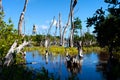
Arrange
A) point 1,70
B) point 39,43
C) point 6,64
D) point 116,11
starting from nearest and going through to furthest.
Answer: point 1,70 → point 6,64 → point 116,11 → point 39,43

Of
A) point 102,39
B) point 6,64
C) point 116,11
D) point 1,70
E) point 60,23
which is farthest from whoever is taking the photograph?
point 60,23

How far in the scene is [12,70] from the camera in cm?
1875

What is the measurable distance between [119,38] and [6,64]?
8.80 meters

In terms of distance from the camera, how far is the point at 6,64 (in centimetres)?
1931

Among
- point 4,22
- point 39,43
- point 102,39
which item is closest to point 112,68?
point 102,39

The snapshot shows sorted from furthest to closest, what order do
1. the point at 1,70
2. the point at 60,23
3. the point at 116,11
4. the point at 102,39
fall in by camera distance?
the point at 60,23, the point at 102,39, the point at 116,11, the point at 1,70

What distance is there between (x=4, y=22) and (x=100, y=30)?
7417 millimetres

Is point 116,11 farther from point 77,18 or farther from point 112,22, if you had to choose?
point 77,18

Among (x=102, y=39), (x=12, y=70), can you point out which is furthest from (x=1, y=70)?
(x=102, y=39)

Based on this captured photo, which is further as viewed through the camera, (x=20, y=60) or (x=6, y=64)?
(x=20, y=60)

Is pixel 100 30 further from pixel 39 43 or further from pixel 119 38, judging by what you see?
pixel 39 43

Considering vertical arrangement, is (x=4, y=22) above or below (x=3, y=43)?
above

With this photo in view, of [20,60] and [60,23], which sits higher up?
[60,23]

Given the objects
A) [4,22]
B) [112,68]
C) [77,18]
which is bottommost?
[112,68]
